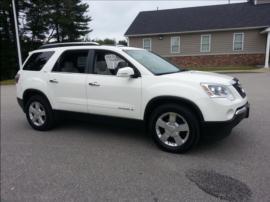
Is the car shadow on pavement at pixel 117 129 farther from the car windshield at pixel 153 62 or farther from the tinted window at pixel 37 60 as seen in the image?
the tinted window at pixel 37 60

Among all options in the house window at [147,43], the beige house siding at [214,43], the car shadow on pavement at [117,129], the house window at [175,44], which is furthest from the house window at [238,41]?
the car shadow on pavement at [117,129]

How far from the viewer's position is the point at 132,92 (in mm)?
4250

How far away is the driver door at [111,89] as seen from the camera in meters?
4.27

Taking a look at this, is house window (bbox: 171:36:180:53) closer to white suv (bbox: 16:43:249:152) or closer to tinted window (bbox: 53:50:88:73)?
white suv (bbox: 16:43:249:152)

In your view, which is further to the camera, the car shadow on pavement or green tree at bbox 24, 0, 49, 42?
green tree at bbox 24, 0, 49, 42

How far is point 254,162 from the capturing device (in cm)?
368

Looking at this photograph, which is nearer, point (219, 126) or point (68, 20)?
point (219, 126)

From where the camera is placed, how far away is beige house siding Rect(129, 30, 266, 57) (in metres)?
21.0

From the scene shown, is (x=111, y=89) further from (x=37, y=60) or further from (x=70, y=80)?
(x=37, y=60)

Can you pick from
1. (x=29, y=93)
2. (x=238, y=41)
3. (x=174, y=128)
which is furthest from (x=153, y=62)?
(x=238, y=41)

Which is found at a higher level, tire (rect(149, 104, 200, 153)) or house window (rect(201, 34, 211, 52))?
house window (rect(201, 34, 211, 52))

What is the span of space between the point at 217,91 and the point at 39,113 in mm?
3823

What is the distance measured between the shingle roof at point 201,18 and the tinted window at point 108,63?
1910cm

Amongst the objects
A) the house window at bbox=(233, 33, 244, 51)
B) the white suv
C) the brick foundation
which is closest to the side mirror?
the white suv
